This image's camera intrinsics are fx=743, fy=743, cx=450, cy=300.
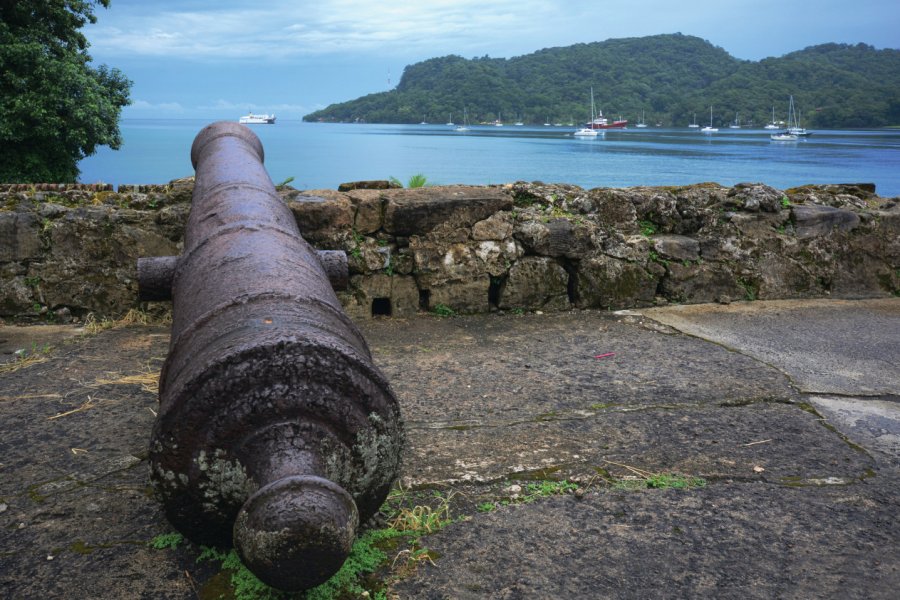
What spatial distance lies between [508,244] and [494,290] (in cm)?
37

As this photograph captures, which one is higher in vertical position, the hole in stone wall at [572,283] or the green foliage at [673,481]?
the hole in stone wall at [572,283]

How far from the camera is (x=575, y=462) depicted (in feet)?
9.93

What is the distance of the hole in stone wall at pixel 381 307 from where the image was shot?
18.2 ft

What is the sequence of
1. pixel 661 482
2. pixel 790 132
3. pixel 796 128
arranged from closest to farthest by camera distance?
pixel 661 482 < pixel 796 128 < pixel 790 132

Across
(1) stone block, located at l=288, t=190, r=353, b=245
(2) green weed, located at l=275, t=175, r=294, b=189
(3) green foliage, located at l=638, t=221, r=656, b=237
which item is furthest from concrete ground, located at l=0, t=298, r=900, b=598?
(2) green weed, located at l=275, t=175, r=294, b=189

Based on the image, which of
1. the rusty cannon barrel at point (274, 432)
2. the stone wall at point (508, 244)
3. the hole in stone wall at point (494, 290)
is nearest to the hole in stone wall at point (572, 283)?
the stone wall at point (508, 244)

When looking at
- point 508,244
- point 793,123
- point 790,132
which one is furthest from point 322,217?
point 790,132

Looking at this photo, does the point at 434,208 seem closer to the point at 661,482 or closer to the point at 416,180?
the point at 416,180

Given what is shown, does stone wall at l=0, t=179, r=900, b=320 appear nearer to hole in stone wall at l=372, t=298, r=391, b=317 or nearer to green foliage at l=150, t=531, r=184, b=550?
hole in stone wall at l=372, t=298, r=391, b=317

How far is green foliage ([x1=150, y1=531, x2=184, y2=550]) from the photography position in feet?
7.72

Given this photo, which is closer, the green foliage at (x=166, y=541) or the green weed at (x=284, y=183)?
the green foliage at (x=166, y=541)

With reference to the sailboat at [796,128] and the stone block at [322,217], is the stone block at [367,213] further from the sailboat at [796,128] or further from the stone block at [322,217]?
the sailboat at [796,128]

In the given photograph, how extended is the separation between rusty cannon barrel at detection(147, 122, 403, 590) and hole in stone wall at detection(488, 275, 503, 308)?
3455mm

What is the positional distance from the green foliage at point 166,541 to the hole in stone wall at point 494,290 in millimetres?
3523
